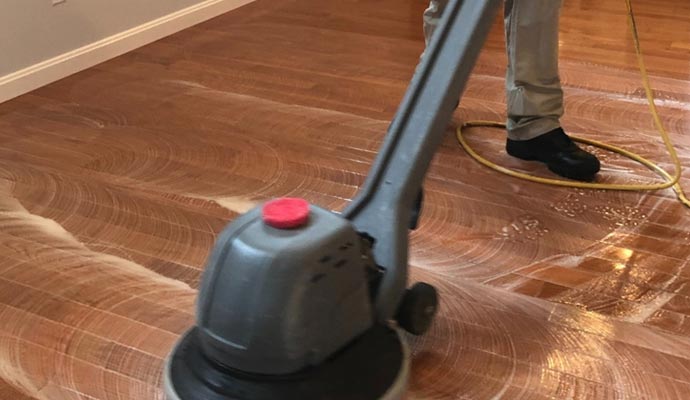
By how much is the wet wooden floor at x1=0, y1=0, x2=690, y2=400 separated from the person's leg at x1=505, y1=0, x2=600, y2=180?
6 centimetres

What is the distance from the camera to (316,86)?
2396 mm

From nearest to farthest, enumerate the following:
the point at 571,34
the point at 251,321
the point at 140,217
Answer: the point at 251,321, the point at 140,217, the point at 571,34

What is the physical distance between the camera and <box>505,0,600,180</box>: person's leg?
1706mm

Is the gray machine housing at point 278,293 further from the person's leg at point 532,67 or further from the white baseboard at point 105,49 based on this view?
the white baseboard at point 105,49

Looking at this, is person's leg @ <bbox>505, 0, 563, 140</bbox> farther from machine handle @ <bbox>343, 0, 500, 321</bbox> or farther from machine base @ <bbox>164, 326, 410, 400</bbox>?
machine base @ <bbox>164, 326, 410, 400</bbox>

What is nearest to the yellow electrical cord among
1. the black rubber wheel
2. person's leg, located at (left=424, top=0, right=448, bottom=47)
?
person's leg, located at (left=424, top=0, right=448, bottom=47)

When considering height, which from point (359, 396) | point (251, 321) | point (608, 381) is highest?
point (251, 321)

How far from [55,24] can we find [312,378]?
73.5 inches

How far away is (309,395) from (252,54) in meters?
1.87

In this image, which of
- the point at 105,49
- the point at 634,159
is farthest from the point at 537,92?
the point at 105,49

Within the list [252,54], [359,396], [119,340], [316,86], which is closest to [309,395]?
[359,396]

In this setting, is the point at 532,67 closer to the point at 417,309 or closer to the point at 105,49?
the point at 417,309

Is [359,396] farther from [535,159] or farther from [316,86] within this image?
[316,86]

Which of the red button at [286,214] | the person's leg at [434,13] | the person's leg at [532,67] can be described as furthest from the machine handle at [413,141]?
the person's leg at [434,13]
